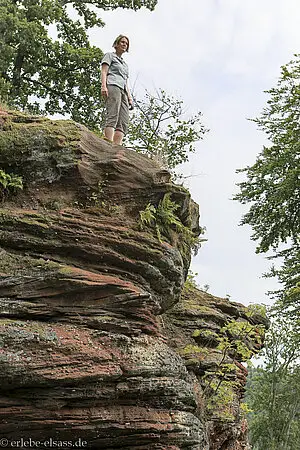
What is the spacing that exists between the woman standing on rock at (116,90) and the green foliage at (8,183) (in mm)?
2352

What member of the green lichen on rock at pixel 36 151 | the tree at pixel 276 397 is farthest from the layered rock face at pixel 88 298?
the tree at pixel 276 397

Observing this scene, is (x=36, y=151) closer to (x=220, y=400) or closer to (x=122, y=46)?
(x=122, y=46)

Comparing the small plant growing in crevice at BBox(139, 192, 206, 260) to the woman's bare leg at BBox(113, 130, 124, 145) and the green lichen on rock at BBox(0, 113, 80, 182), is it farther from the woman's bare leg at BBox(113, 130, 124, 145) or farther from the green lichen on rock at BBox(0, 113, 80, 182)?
the woman's bare leg at BBox(113, 130, 124, 145)

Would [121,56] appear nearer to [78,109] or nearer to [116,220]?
[116,220]

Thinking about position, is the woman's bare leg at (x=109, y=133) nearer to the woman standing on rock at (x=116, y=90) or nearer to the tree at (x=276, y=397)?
the woman standing on rock at (x=116, y=90)

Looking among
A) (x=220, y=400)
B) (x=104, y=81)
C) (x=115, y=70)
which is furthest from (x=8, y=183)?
(x=220, y=400)

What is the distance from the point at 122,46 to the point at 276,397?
30.7 metres

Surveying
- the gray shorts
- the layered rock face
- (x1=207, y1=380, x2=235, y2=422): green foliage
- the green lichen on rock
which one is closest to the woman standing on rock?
the gray shorts

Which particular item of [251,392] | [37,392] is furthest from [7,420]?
[251,392]

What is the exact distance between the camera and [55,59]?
67.0ft

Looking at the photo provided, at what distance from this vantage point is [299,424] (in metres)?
37.2

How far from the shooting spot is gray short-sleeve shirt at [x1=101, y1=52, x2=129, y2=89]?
895 cm

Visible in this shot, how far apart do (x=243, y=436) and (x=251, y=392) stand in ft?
83.0

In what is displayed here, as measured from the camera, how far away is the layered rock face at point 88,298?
574 cm
